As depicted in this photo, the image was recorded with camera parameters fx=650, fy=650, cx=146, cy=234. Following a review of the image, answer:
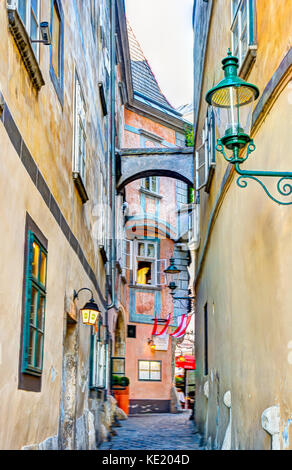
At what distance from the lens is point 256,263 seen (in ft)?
18.7

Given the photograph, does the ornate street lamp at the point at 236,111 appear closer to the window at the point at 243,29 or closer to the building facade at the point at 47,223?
the building facade at the point at 47,223

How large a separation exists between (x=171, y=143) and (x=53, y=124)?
64.1 ft

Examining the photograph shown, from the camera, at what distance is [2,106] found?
13.8 ft

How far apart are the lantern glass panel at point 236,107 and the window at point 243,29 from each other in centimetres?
169

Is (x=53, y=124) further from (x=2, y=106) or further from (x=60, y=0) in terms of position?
(x=2, y=106)

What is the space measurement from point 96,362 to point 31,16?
24.2 feet

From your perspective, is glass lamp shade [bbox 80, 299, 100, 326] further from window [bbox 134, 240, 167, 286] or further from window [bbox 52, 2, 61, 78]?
window [bbox 134, 240, 167, 286]

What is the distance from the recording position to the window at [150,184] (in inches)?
955

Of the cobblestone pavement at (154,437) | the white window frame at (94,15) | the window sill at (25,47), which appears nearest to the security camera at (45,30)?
the window sill at (25,47)

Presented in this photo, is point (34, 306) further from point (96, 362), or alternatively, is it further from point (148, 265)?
point (148, 265)

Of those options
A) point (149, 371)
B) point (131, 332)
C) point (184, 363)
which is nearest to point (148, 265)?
point (131, 332)

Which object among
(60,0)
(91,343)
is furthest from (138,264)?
(60,0)

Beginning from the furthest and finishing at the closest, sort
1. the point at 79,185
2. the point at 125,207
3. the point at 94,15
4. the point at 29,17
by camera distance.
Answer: the point at 125,207 → the point at 94,15 → the point at 79,185 → the point at 29,17
